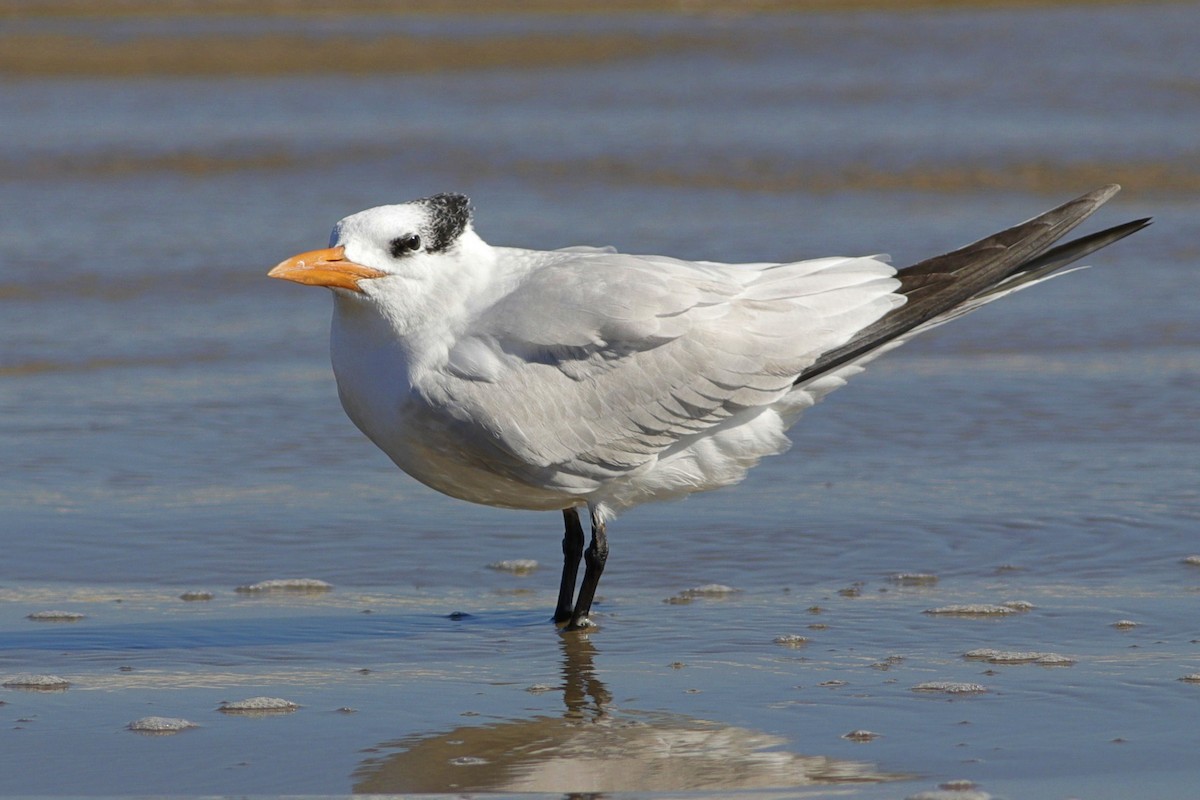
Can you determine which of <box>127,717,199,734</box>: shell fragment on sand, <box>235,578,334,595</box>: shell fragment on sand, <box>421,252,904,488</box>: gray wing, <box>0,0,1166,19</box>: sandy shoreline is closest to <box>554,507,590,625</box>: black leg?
<box>421,252,904,488</box>: gray wing

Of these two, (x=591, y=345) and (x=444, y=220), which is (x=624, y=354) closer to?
(x=591, y=345)

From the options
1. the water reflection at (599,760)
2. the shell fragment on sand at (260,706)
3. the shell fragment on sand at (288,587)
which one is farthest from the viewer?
the shell fragment on sand at (288,587)

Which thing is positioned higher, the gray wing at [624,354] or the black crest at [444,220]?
the black crest at [444,220]

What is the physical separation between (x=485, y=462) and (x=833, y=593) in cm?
116

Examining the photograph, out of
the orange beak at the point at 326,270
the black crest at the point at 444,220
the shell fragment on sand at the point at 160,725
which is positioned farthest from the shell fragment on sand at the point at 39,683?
the black crest at the point at 444,220

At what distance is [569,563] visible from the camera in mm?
5152

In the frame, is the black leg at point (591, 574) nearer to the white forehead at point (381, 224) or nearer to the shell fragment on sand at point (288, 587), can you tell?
the shell fragment on sand at point (288, 587)

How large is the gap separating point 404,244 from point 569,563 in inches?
44.4

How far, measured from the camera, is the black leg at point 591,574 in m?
4.88

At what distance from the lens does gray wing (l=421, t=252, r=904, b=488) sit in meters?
4.61

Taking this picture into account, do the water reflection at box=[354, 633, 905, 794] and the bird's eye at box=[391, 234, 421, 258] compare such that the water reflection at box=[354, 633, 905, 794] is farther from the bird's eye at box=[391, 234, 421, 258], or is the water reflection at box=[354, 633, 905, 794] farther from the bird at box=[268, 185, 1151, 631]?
the bird's eye at box=[391, 234, 421, 258]

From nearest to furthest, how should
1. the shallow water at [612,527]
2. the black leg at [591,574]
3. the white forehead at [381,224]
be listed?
the shallow water at [612,527] < the white forehead at [381,224] < the black leg at [591,574]

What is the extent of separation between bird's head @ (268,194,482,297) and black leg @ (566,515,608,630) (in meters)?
0.90

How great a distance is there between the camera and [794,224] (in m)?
10.8
